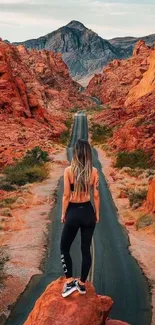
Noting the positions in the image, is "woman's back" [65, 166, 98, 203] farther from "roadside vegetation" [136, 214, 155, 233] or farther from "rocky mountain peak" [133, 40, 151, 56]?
"rocky mountain peak" [133, 40, 151, 56]

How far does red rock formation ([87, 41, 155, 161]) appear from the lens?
50.4m

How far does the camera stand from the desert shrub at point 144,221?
21438 mm

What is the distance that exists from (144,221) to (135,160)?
2064 cm

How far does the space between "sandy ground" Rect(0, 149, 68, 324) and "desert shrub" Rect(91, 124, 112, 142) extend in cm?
3521

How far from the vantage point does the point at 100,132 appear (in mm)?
72062

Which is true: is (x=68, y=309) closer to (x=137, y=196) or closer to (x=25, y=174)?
(x=137, y=196)

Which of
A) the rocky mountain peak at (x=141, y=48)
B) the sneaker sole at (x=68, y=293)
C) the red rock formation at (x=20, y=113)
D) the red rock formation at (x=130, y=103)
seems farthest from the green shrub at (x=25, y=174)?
the rocky mountain peak at (x=141, y=48)

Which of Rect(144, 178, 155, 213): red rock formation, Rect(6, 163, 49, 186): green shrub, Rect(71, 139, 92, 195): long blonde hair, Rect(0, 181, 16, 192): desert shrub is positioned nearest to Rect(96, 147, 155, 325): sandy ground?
Rect(144, 178, 155, 213): red rock formation

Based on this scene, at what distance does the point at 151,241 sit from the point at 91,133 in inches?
2188

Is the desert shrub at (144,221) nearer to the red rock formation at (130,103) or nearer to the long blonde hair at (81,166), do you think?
→ the long blonde hair at (81,166)

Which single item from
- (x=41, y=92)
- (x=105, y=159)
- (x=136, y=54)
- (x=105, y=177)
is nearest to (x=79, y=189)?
(x=105, y=177)

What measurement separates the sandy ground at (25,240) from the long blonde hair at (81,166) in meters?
5.70

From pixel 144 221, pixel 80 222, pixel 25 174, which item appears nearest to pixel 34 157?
pixel 25 174

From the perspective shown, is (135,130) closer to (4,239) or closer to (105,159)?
(105,159)
